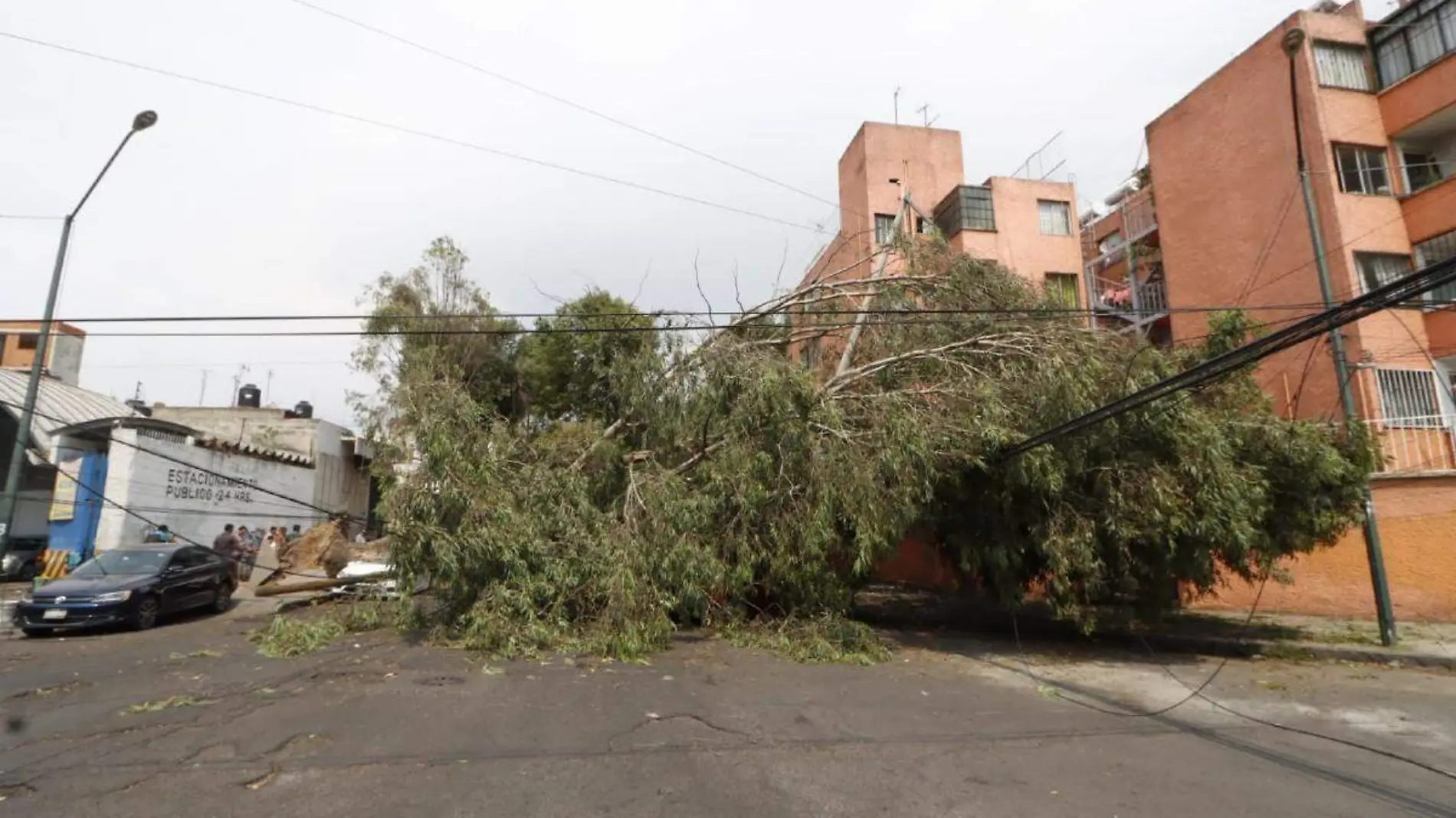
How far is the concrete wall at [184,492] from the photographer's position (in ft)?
61.3

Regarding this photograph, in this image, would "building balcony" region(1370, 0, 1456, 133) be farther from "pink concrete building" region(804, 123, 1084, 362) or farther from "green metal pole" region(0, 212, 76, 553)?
"green metal pole" region(0, 212, 76, 553)

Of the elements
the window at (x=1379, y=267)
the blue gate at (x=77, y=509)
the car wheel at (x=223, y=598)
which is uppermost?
the window at (x=1379, y=267)

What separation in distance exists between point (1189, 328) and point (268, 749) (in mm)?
20078

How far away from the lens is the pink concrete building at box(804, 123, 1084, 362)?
23.7 meters

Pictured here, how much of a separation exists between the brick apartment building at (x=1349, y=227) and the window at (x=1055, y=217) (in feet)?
16.7

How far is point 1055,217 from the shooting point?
974 inches

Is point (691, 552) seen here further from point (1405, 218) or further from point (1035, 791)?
point (1405, 218)

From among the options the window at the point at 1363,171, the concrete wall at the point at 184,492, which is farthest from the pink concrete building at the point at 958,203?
the concrete wall at the point at 184,492

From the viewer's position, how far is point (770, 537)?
38.5ft

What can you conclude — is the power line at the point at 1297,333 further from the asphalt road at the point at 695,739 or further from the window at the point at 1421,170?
the window at the point at 1421,170

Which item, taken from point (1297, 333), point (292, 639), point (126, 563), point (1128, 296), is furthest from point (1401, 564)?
point (126, 563)

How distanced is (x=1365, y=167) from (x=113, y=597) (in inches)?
989

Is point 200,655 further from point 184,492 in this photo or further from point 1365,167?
point 1365,167

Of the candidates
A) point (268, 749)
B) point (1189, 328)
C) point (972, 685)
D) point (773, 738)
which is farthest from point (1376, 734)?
point (1189, 328)
